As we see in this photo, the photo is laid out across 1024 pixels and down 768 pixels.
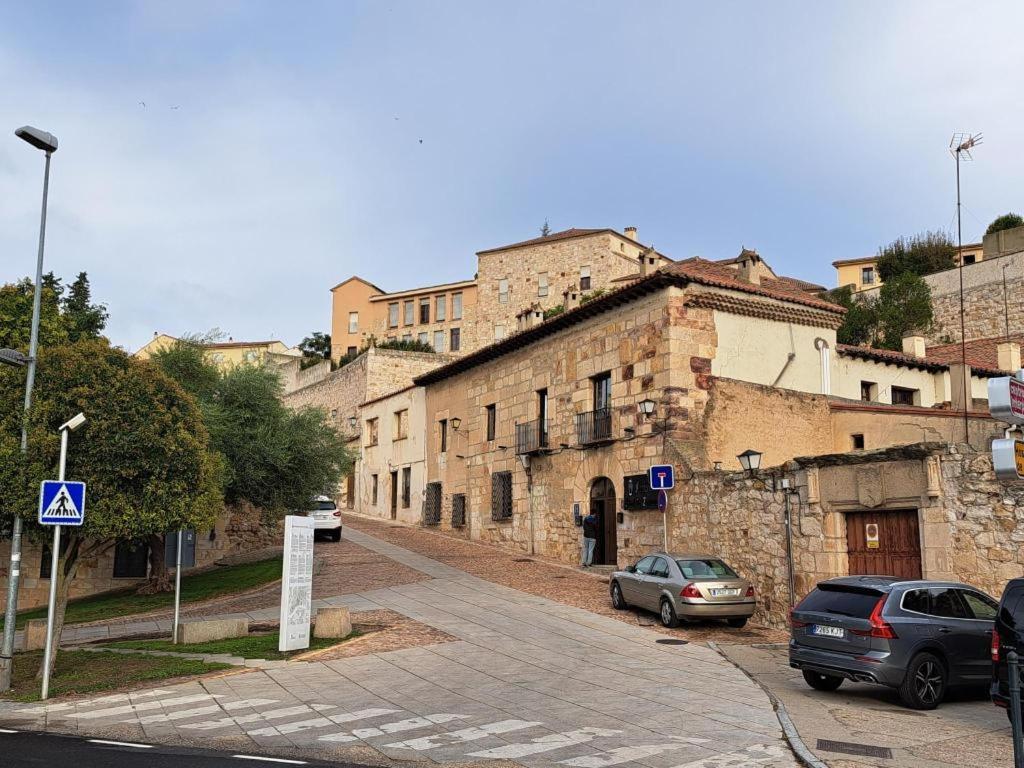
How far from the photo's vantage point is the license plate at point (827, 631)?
10480mm

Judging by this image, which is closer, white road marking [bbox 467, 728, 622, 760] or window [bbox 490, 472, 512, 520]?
white road marking [bbox 467, 728, 622, 760]

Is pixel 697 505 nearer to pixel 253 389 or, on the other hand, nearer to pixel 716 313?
pixel 716 313

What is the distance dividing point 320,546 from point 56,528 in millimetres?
16958

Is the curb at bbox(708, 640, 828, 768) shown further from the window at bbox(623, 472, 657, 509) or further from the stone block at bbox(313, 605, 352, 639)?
the window at bbox(623, 472, 657, 509)

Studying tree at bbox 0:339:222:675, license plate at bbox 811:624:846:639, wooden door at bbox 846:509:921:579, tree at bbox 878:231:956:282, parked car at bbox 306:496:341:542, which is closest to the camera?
license plate at bbox 811:624:846:639

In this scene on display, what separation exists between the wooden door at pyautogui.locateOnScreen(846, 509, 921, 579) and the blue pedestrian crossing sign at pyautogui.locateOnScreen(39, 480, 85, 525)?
12530 mm

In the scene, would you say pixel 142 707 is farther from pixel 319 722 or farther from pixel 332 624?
pixel 332 624

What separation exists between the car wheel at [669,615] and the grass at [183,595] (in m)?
11.9

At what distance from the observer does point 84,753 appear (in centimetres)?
833

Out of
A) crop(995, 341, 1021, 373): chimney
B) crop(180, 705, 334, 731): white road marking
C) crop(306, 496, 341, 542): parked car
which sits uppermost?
crop(995, 341, 1021, 373): chimney

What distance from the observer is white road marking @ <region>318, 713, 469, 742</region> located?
9.11 metres

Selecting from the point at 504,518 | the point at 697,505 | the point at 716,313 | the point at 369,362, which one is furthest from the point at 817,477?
the point at 369,362

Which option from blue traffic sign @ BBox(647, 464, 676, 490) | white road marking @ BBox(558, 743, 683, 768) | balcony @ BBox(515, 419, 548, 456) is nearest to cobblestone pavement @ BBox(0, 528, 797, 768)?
white road marking @ BBox(558, 743, 683, 768)

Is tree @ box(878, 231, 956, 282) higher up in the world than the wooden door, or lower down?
higher up
